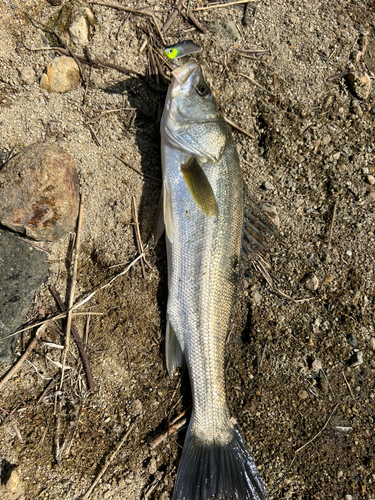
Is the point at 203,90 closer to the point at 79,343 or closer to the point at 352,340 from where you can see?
the point at 79,343

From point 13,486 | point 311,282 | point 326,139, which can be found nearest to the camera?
point 13,486

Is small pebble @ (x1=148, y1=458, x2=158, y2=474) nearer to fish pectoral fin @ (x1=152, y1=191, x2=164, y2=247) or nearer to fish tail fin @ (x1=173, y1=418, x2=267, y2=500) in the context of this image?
fish tail fin @ (x1=173, y1=418, x2=267, y2=500)

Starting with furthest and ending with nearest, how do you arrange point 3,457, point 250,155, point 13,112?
point 250,155 → point 13,112 → point 3,457

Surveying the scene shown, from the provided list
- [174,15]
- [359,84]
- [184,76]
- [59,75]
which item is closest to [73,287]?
[59,75]


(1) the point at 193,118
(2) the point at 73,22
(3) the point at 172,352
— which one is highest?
(2) the point at 73,22

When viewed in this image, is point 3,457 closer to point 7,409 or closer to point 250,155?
point 7,409

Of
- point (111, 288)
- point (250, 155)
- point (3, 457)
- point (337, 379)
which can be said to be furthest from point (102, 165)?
point (337, 379)
